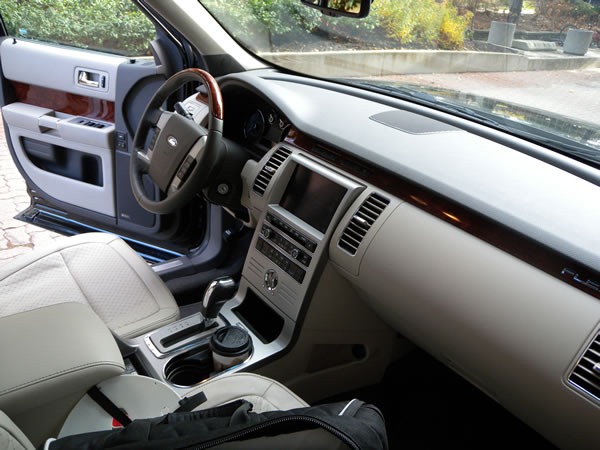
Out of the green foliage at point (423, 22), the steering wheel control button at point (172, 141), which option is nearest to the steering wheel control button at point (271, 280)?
the steering wheel control button at point (172, 141)

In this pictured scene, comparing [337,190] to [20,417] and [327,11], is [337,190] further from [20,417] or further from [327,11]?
[20,417]

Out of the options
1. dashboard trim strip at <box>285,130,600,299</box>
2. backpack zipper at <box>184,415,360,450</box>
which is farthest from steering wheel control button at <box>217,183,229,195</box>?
backpack zipper at <box>184,415,360,450</box>

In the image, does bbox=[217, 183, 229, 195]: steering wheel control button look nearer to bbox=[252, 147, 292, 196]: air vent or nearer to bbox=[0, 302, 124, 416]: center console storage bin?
bbox=[252, 147, 292, 196]: air vent

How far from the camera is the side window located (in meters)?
2.46

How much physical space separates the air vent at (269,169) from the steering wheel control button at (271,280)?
0.26 metres

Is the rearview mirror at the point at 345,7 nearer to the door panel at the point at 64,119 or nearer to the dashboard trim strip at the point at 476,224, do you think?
the dashboard trim strip at the point at 476,224

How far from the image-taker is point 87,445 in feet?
2.69

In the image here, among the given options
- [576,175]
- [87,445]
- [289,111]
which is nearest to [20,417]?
[87,445]

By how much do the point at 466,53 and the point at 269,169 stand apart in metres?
0.97

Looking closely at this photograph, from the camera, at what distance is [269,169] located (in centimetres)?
178

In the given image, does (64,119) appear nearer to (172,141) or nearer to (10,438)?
(172,141)

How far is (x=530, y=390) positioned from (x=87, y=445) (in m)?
0.85

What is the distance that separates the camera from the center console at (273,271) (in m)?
1.57

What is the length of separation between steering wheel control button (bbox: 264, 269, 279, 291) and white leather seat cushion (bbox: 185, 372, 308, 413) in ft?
1.36
